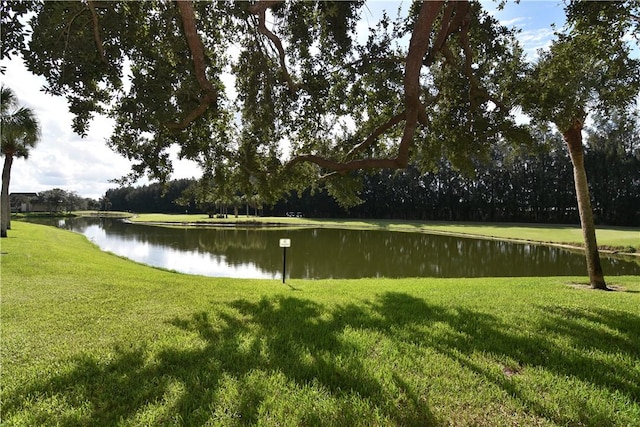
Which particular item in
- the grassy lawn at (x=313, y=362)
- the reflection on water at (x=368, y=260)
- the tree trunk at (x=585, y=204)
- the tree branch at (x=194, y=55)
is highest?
the tree branch at (x=194, y=55)

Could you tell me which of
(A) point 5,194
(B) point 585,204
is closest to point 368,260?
(B) point 585,204

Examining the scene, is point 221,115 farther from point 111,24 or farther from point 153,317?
point 153,317

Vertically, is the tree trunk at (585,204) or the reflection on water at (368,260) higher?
the tree trunk at (585,204)

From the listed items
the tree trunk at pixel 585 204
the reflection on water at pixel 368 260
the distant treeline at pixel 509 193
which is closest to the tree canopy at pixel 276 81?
the tree trunk at pixel 585 204

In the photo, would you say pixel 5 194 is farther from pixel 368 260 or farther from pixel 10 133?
pixel 368 260

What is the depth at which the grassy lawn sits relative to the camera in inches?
93.4

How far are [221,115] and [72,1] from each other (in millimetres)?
3944

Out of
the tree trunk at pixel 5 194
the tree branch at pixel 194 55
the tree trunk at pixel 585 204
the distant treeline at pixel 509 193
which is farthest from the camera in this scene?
the distant treeline at pixel 509 193

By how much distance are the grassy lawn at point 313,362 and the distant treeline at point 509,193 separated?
2691 centimetres

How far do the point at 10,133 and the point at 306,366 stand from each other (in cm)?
2015

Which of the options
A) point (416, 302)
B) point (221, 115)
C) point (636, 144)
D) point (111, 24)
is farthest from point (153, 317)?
point (636, 144)

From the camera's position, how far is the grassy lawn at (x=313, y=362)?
2.37m

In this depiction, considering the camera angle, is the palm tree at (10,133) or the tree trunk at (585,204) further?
the palm tree at (10,133)

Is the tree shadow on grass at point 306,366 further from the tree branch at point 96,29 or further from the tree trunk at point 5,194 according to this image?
the tree trunk at point 5,194
